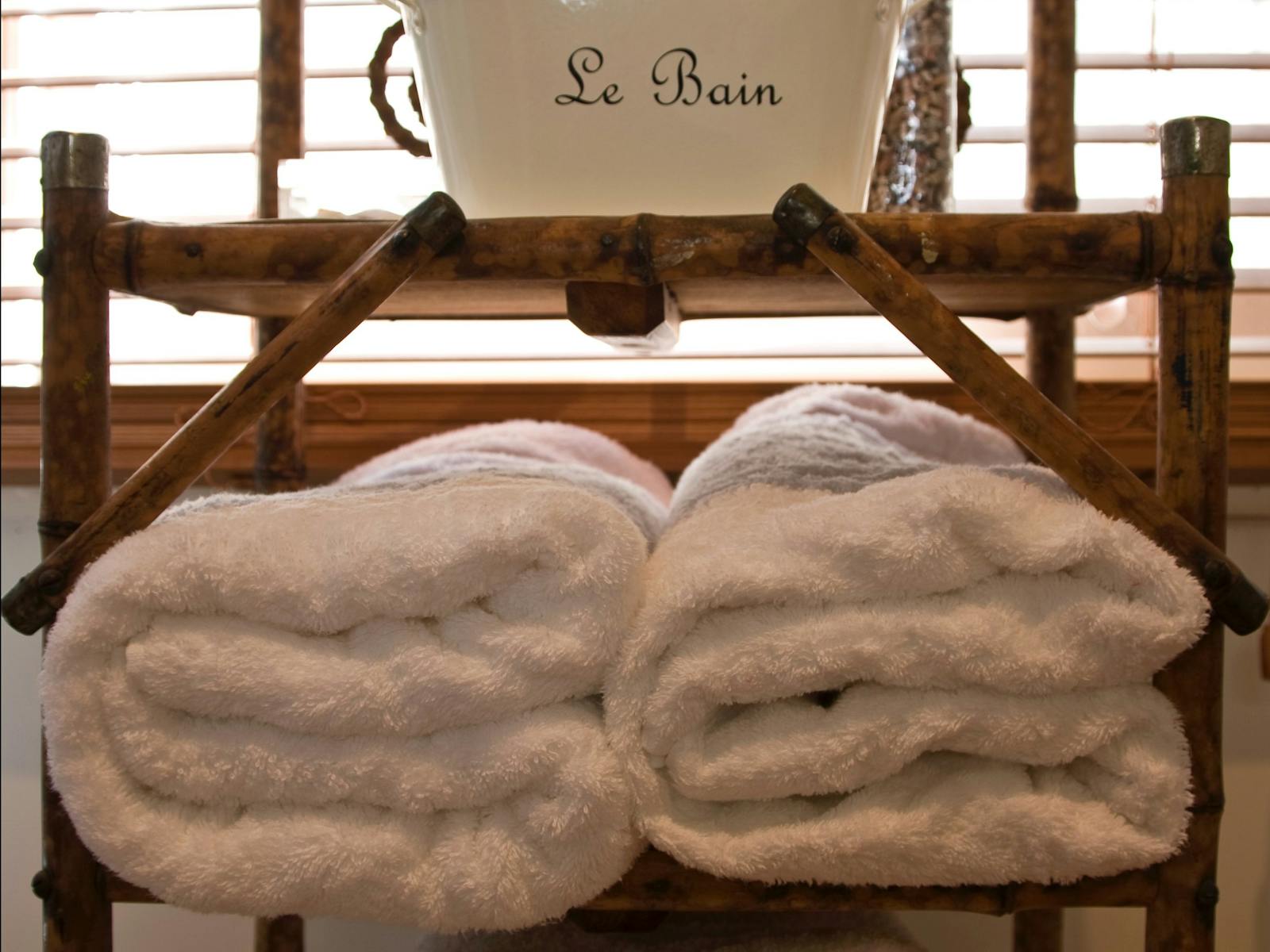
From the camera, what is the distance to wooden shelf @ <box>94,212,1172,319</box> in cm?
51

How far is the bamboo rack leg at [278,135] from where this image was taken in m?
0.86

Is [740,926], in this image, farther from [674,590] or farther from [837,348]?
[837,348]

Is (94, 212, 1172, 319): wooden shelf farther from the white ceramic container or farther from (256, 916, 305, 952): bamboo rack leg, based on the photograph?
(256, 916, 305, 952): bamboo rack leg

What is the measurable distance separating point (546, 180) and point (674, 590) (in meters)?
0.21

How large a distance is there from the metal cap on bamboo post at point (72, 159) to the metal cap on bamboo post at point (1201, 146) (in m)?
0.51

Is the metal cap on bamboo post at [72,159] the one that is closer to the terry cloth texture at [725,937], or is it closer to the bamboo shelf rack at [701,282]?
the bamboo shelf rack at [701,282]

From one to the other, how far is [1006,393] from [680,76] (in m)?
0.21

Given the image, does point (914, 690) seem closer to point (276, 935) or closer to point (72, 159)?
point (72, 159)

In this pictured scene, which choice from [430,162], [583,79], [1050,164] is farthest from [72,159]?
[1050,164]

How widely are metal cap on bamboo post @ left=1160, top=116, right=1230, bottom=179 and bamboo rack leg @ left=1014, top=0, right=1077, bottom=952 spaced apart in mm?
313

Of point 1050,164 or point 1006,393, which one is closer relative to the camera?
point 1006,393

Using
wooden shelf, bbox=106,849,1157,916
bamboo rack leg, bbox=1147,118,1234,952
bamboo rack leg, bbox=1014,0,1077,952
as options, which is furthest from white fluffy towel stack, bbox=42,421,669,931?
bamboo rack leg, bbox=1014,0,1077,952

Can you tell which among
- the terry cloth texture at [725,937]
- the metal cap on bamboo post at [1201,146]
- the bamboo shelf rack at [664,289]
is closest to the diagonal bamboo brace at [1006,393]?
the bamboo shelf rack at [664,289]

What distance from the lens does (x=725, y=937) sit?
61cm
